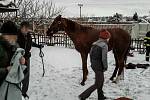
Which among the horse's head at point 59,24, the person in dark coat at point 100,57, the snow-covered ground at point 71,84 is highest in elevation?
the horse's head at point 59,24

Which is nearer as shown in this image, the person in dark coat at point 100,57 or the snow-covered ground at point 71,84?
the person in dark coat at point 100,57

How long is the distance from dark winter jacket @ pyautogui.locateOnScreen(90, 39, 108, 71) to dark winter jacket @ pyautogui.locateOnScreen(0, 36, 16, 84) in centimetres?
371

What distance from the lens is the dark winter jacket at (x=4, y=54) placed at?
4.60 metres

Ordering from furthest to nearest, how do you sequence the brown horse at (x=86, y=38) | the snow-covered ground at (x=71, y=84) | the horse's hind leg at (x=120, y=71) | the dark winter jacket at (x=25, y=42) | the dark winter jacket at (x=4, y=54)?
the horse's hind leg at (x=120, y=71)
the brown horse at (x=86, y=38)
the snow-covered ground at (x=71, y=84)
the dark winter jacket at (x=25, y=42)
the dark winter jacket at (x=4, y=54)

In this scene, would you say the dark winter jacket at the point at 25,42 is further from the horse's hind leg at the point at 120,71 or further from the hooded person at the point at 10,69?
the horse's hind leg at the point at 120,71

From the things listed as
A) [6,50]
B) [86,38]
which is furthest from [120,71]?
[6,50]

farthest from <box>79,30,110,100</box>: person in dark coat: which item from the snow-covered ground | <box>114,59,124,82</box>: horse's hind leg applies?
<box>114,59,124,82</box>: horse's hind leg

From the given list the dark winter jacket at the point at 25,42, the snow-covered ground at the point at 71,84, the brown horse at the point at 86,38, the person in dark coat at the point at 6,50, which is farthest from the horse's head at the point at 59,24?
the person in dark coat at the point at 6,50

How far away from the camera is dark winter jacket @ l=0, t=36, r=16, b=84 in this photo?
4.60m

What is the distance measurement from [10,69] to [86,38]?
7.13m

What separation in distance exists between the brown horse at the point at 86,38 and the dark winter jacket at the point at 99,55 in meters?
3.14

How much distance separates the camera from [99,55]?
8266mm

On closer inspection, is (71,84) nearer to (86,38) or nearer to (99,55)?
(86,38)

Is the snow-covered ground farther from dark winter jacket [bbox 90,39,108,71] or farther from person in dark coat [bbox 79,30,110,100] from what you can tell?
dark winter jacket [bbox 90,39,108,71]
